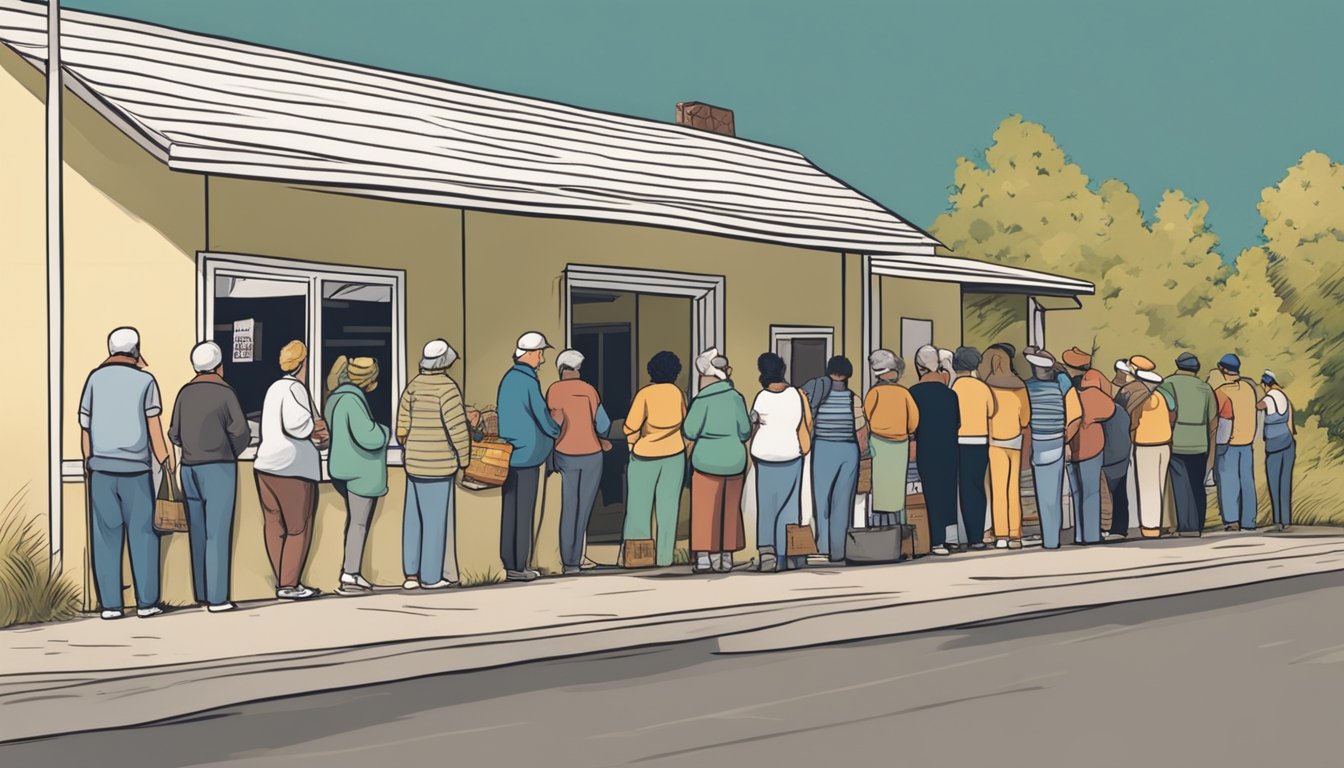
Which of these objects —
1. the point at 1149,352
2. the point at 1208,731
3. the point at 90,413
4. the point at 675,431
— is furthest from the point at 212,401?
the point at 1149,352

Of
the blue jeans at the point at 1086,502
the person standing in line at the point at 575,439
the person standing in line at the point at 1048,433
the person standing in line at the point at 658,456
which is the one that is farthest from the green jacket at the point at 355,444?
the blue jeans at the point at 1086,502

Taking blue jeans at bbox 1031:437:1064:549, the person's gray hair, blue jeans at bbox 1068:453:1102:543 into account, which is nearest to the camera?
the person's gray hair

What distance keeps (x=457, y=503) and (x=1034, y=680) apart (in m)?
5.88

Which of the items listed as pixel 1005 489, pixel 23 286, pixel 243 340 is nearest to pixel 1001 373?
pixel 1005 489

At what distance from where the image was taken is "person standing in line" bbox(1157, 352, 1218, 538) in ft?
58.2

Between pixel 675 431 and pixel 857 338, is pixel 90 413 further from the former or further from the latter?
pixel 857 338

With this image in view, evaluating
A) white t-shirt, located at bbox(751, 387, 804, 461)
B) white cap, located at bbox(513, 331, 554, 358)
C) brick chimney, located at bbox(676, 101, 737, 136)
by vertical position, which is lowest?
white t-shirt, located at bbox(751, 387, 804, 461)

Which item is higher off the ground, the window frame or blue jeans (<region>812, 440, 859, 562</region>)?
the window frame

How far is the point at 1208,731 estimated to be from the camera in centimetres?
823

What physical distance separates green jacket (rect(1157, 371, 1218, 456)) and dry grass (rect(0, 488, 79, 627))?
1107cm

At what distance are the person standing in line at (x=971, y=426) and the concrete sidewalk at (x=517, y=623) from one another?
0.73 meters

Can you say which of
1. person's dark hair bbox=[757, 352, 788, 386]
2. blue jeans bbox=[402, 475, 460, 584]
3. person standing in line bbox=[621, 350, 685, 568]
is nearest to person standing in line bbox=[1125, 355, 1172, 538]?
person's dark hair bbox=[757, 352, 788, 386]

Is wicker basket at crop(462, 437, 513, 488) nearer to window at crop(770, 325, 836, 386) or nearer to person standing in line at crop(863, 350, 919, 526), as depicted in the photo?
person standing in line at crop(863, 350, 919, 526)

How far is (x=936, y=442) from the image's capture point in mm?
15875
